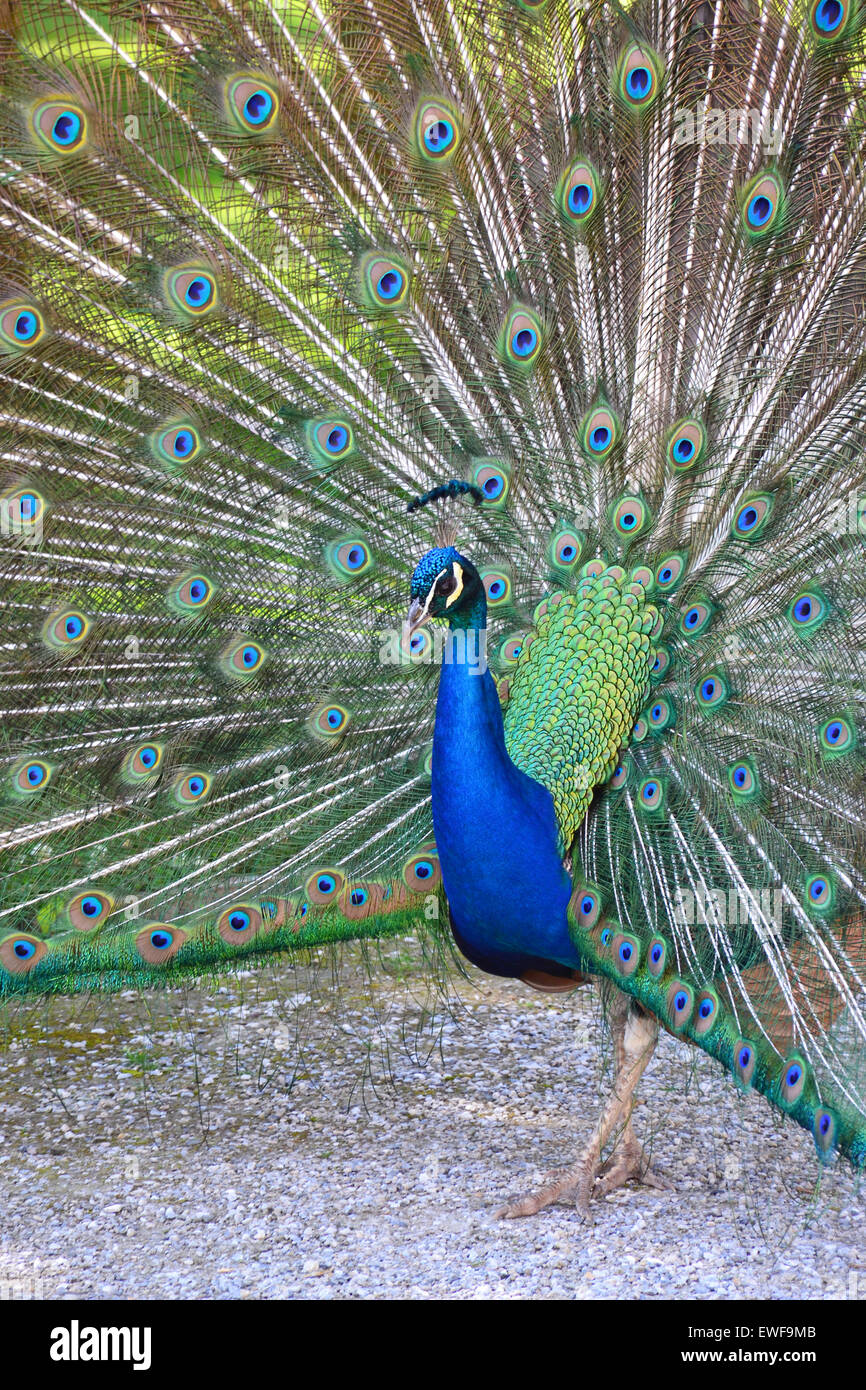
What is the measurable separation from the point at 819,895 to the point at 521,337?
1.33 meters

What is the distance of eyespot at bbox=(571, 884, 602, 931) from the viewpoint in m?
2.71

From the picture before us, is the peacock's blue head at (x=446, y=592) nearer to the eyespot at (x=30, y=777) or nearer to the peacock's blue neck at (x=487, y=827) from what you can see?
the peacock's blue neck at (x=487, y=827)

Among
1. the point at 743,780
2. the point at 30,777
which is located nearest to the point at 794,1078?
the point at 743,780

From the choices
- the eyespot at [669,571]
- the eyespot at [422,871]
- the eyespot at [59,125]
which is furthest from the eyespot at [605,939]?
the eyespot at [59,125]

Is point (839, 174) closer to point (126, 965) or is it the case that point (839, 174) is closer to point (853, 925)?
point (853, 925)

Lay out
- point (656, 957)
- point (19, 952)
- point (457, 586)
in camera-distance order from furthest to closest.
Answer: point (19, 952), point (656, 957), point (457, 586)

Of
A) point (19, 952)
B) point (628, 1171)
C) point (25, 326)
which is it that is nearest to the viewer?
point (25, 326)

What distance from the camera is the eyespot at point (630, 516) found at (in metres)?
2.88

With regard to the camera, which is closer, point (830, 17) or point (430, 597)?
point (430, 597)

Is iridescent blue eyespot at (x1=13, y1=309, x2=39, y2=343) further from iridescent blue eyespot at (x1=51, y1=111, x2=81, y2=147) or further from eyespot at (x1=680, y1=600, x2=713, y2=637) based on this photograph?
eyespot at (x1=680, y1=600, x2=713, y2=637)

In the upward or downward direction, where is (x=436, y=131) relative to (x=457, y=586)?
upward

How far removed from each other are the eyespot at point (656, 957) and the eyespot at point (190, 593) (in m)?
1.22

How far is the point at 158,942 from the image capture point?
2.92 m

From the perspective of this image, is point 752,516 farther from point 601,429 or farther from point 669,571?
point 601,429
